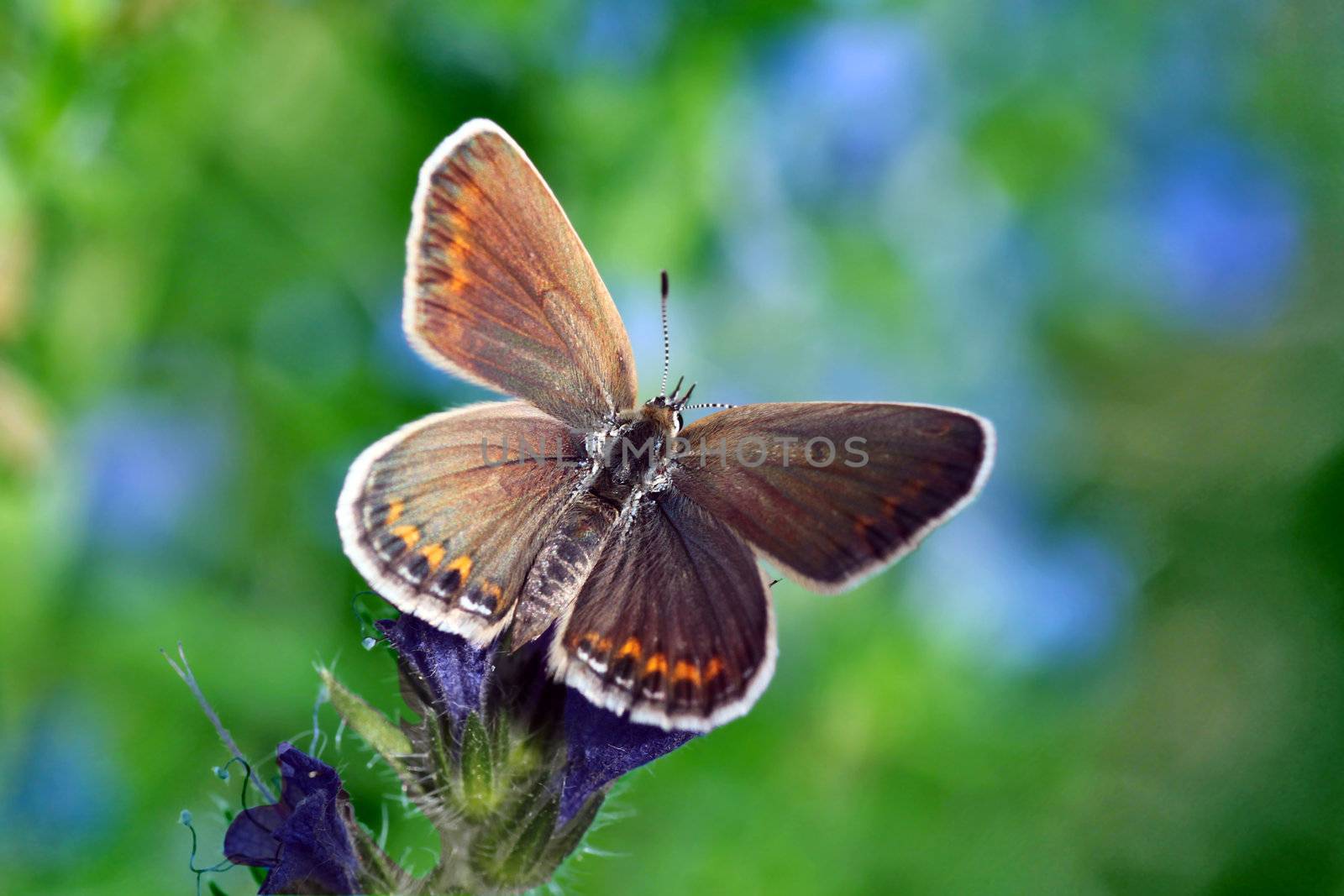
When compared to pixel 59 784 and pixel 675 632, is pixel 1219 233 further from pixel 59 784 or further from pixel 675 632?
pixel 59 784

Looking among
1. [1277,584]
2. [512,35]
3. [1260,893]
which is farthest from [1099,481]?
[512,35]

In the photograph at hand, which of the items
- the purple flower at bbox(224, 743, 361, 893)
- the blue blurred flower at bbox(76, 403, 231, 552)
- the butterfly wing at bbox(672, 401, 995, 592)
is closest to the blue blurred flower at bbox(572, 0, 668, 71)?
the blue blurred flower at bbox(76, 403, 231, 552)

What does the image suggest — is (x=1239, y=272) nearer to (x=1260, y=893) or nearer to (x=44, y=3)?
(x=1260, y=893)

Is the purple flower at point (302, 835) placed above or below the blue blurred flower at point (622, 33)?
below

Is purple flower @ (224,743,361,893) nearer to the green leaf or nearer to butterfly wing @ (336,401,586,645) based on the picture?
the green leaf

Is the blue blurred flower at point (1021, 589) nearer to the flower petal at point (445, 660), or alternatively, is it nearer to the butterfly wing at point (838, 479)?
the butterfly wing at point (838, 479)

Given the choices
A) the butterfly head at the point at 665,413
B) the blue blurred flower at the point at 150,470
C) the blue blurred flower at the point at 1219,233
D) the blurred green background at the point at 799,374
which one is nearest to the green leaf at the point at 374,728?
the butterfly head at the point at 665,413
